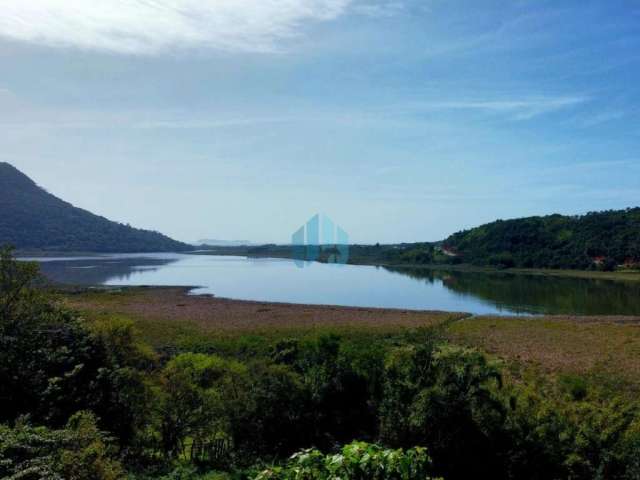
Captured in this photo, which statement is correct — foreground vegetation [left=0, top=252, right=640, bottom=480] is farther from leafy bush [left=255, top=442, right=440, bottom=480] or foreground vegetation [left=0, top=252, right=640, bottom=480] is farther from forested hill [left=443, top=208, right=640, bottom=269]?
forested hill [left=443, top=208, right=640, bottom=269]

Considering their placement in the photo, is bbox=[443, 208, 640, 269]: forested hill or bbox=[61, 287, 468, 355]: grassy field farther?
bbox=[443, 208, 640, 269]: forested hill

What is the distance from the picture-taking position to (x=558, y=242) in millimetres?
120250

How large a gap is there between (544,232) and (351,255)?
62734 millimetres

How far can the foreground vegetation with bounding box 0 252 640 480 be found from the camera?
35.8 ft

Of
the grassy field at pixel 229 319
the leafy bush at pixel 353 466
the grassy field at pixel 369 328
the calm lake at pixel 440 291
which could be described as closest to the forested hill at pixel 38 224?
the calm lake at pixel 440 291

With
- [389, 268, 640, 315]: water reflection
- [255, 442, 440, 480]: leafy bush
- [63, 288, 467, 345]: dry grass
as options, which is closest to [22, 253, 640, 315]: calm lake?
[389, 268, 640, 315]: water reflection

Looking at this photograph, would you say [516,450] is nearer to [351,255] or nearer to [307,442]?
[307,442]

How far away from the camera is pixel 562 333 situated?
1470 inches

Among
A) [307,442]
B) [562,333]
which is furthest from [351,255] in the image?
[307,442]

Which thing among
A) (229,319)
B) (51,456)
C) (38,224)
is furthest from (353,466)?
(38,224)

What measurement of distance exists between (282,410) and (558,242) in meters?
121

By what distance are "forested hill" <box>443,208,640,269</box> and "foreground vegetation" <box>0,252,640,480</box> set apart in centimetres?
9993

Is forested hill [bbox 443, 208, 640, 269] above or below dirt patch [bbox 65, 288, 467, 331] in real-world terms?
above

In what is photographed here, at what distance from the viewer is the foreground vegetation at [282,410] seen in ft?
35.8
